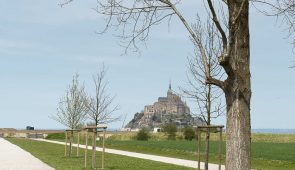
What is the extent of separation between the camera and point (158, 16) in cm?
813

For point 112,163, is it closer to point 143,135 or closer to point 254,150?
point 254,150

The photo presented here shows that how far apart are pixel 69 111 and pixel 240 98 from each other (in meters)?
32.2

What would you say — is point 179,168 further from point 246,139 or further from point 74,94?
point 74,94

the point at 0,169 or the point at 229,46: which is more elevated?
the point at 229,46

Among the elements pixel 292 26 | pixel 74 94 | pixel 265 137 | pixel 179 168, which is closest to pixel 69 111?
pixel 74 94

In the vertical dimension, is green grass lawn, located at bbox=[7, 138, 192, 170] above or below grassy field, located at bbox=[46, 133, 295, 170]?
above

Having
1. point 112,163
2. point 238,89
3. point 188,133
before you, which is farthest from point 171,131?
point 238,89

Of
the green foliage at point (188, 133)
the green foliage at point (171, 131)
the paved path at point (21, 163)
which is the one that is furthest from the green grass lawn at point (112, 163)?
the green foliage at point (171, 131)

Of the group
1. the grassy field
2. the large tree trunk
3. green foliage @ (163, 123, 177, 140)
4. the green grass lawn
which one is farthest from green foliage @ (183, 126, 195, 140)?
the large tree trunk

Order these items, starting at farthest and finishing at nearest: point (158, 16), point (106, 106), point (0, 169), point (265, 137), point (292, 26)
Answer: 1. point (265, 137)
2. point (106, 106)
3. point (0, 169)
4. point (292, 26)
5. point (158, 16)

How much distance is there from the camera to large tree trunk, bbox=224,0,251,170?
7.20 metres

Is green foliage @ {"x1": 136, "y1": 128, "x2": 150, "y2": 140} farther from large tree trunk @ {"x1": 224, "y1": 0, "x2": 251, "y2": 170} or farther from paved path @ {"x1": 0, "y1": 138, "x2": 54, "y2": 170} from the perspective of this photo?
large tree trunk @ {"x1": 224, "y1": 0, "x2": 251, "y2": 170}

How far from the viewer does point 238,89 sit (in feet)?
23.9

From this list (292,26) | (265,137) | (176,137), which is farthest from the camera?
(265,137)
